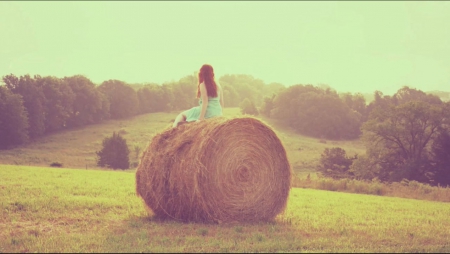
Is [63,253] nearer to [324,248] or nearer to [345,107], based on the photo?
[324,248]

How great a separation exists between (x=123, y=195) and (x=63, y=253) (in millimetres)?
6586

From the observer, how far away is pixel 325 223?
908 centimetres

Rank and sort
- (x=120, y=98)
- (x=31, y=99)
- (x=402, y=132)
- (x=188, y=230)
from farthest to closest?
(x=120, y=98)
(x=31, y=99)
(x=402, y=132)
(x=188, y=230)

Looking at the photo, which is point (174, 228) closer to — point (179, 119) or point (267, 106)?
point (179, 119)

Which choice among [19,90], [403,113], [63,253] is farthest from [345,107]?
[63,253]

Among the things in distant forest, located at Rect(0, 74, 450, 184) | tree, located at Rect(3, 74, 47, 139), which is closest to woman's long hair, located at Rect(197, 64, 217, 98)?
distant forest, located at Rect(0, 74, 450, 184)

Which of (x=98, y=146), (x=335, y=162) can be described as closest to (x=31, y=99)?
(x=98, y=146)

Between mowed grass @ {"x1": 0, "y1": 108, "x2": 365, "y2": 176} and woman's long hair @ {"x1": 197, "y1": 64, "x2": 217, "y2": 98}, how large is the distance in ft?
109

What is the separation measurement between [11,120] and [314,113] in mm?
49574

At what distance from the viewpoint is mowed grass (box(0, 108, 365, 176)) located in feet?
159

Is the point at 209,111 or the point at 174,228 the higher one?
the point at 209,111

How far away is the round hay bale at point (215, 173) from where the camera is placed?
9016mm

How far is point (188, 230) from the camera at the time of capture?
798 cm

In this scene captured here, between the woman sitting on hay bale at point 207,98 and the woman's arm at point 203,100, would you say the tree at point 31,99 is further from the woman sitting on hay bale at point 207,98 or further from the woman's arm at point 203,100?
the woman's arm at point 203,100
